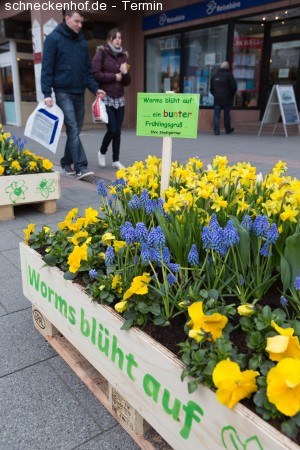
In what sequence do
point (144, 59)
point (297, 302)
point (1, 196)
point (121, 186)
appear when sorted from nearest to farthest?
point (297, 302), point (121, 186), point (1, 196), point (144, 59)

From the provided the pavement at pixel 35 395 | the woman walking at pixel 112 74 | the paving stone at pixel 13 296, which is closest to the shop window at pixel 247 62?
the woman walking at pixel 112 74

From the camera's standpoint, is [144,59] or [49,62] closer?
A: [49,62]

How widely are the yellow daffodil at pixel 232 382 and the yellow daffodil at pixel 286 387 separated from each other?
0.07m

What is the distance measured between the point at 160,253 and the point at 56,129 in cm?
355

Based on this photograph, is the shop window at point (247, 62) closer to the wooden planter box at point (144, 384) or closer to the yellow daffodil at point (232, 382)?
the wooden planter box at point (144, 384)

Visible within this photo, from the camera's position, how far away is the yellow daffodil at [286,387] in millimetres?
991

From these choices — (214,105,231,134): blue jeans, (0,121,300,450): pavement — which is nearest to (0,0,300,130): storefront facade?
(214,105,231,134): blue jeans

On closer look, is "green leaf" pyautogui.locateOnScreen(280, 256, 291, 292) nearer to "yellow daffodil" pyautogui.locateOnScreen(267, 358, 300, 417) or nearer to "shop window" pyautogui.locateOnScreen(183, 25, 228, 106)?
"yellow daffodil" pyautogui.locateOnScreen(267, 358, 300, 417)

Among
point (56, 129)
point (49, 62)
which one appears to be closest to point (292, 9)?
point (49, 62)

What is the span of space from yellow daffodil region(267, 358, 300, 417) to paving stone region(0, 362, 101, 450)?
89cm

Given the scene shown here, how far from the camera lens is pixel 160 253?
1.56 m

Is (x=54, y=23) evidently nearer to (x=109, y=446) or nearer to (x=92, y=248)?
(x=92, y=248)

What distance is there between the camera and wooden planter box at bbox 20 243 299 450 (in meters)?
1.10

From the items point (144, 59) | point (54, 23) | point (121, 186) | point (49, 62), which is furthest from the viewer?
point (144, 59)
